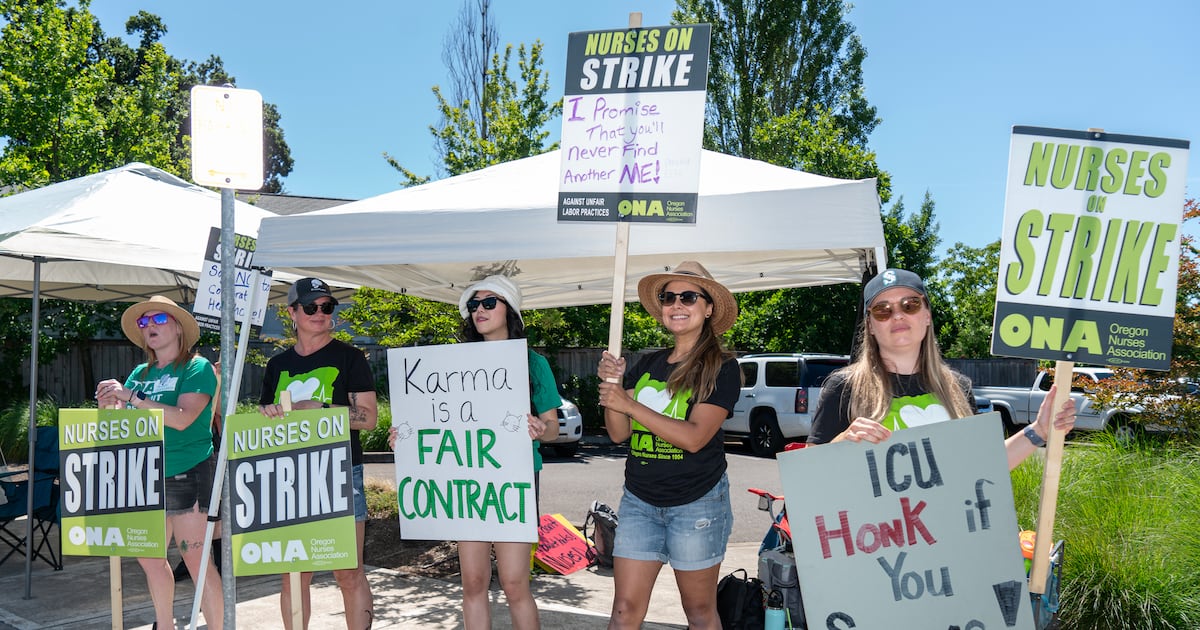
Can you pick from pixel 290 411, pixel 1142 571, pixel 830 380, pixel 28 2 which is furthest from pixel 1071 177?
pixel 28 2

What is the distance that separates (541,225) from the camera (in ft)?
12.7

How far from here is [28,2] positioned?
14.6 m

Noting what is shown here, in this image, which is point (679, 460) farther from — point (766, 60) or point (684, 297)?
point (766, 60)

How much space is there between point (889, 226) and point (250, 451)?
18422 millimetres

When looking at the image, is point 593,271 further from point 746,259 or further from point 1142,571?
point 1142,571

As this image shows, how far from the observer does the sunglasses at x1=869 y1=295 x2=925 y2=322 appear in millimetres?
2787

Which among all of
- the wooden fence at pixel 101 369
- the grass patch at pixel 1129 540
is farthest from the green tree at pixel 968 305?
the grass patch at pixel 1129 540

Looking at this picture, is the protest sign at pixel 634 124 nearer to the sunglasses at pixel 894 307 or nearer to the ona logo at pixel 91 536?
the sunglasses at pixel 894 307

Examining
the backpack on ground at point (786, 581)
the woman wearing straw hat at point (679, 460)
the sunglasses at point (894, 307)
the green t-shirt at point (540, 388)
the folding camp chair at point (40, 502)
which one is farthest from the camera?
the folding camp chair at point (40, 502)

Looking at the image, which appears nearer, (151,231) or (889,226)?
(151,231)

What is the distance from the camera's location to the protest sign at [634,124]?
11.1 ft

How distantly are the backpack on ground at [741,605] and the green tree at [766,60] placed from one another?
22786 millimetres

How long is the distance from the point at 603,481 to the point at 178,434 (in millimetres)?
7918

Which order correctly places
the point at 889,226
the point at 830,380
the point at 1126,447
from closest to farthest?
the point at 830,380 → the point at 1126,447 → the point at 889,226
